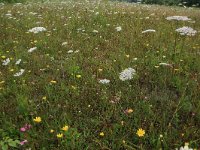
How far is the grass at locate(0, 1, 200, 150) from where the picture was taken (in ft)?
14.0

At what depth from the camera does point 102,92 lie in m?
5.33

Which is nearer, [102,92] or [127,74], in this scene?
[102,92]

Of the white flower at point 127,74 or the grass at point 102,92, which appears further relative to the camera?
the white flower at point 127,74

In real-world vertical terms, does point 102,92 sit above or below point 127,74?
below

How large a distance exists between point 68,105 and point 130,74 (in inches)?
53.3

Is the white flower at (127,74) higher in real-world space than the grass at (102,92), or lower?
higher

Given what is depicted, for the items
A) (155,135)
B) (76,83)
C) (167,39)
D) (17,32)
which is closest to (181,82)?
(155,135)

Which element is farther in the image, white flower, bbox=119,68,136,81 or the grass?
white flower, bbox=119,68,136,81

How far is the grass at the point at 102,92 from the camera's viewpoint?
4.26m

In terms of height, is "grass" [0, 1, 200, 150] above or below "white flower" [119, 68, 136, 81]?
below

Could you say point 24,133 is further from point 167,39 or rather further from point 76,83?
point 167,39

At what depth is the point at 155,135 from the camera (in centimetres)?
423

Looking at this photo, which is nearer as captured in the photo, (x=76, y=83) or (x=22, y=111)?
(x=22, y=111)

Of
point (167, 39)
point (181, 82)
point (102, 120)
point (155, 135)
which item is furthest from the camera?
point (167, 39)
